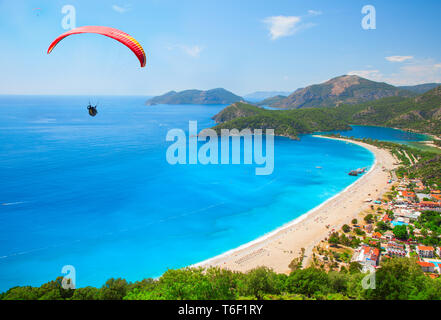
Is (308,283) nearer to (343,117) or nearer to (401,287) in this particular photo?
(401,287)

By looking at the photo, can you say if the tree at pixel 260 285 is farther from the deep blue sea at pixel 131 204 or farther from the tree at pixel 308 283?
the deep blue sea at pixel 131 204

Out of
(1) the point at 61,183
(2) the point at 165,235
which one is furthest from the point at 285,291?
(1) the point at 61,183

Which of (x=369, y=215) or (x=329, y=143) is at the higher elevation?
(x=329, y=143)

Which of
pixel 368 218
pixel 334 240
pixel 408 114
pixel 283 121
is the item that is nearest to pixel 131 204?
pixel 334 240

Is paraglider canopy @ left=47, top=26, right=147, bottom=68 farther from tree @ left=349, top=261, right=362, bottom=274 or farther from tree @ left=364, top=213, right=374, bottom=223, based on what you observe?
tree @ left=364, top=213, right=374, bottom=223

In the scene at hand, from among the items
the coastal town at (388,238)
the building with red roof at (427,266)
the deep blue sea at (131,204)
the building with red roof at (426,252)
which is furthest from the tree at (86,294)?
the building with red roof at (426,252)

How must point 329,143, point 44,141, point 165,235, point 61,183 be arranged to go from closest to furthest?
point 165,235 → point 61,183 → point 44,141 → point 329,143
